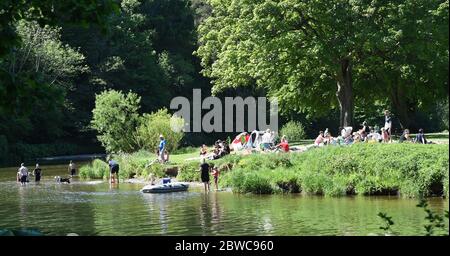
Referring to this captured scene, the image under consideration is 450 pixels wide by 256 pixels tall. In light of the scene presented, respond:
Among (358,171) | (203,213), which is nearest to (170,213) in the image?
(203,213)

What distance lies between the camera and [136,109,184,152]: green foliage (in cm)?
4697

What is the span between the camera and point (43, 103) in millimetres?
11914

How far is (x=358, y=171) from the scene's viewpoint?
2845 cm

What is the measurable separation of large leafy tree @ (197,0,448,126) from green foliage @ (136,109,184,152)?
465 centimetres

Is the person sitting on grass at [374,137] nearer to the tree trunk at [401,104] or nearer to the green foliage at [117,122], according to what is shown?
the tree trunk at [401,104]

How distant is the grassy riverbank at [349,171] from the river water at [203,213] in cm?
82

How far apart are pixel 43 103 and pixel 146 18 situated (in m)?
65.1

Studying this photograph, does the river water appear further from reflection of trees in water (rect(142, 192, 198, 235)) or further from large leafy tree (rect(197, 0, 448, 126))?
large leafy tree (rect(197, 0, 448, 126))

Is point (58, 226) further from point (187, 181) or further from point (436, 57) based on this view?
point (436, 57)

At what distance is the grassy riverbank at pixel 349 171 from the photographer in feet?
85.9

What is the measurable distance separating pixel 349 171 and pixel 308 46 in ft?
45.3

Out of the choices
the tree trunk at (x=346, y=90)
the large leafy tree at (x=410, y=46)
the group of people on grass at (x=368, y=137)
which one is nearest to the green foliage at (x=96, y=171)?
the group of people on grass at (x=368, y=137)

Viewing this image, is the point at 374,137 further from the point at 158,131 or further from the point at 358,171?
A: the point at 158,131
